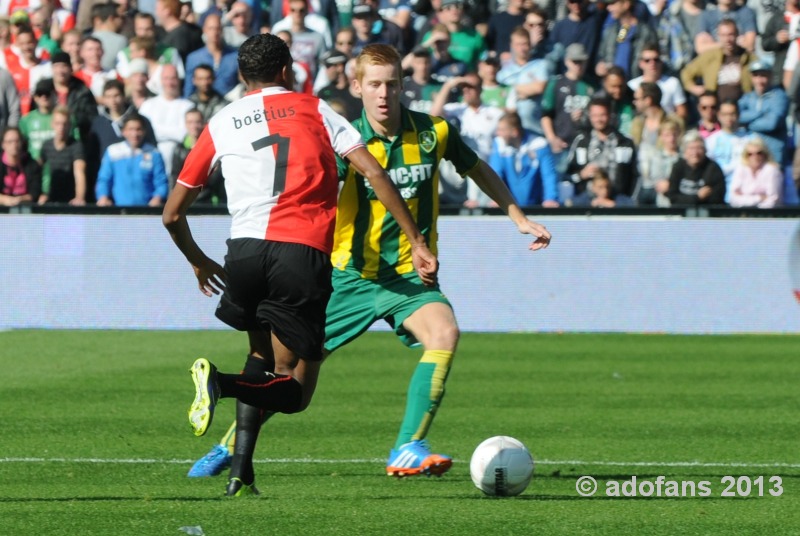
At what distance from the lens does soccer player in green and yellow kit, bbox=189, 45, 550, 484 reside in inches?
281

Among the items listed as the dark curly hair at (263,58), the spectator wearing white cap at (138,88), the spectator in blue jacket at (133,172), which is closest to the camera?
the dark curly hair at (263,58)

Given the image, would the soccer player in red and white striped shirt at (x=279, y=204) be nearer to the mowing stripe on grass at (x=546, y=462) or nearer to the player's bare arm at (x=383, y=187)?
the player's bare arm at (x=383, y=187)

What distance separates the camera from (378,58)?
7195 mm

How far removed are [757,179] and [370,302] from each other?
29.4 feet

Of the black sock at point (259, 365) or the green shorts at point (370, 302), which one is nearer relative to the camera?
the black sock at point (259, 365)

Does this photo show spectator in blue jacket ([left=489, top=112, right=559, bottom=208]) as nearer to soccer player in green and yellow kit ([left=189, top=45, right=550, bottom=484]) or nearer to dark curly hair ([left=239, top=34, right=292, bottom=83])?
soccer player in green and yellow kit ([left=189, top=45, right=550, bottom=484])

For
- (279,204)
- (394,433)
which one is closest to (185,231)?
(279,204)

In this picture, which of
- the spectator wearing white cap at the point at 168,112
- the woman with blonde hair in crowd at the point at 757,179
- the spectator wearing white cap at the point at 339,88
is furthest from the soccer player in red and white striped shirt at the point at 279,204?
the spectator wearing white cap at the point at 168,112

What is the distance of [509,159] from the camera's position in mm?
15727

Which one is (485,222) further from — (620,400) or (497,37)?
(620,400)

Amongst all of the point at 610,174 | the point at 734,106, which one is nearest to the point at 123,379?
the point at 610,174

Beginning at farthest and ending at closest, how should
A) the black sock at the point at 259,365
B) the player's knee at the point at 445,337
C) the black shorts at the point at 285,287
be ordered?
the player's knee at the point at 445,337 < the black sock at the point at 259,365 < the black shorts at the point at 285,287

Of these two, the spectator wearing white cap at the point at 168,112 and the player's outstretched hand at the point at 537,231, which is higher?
the player's outstretched hand at the point at 537,231

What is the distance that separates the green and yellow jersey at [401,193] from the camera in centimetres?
739
